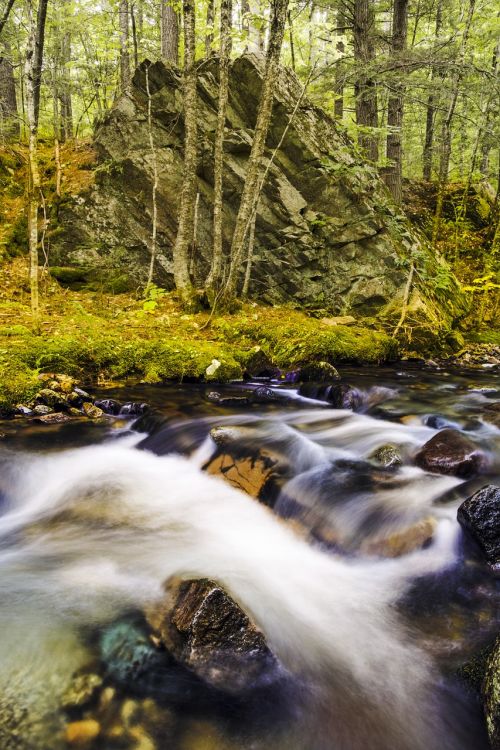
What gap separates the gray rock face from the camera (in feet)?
33.1

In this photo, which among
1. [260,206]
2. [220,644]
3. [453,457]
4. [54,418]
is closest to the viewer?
[220,644]

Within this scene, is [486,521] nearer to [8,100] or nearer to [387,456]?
[387,456]

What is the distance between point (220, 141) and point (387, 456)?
270 inches

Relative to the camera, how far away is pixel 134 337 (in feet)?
24.5

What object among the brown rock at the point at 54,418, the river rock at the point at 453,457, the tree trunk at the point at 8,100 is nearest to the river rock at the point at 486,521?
the river rock at the point at 453,457

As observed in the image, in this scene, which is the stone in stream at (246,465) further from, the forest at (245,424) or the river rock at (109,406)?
the river rock at (109,406)

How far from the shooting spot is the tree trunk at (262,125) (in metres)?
7.73

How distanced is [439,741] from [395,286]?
8756 millimetres

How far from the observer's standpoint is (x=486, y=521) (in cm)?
324

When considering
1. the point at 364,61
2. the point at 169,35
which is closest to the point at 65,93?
the point at 169,35

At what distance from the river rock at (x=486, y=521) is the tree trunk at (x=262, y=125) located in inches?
249

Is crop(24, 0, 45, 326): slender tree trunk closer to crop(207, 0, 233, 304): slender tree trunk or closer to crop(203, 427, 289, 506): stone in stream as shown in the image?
crop(207, 0, 233, 304): slender tree trunk

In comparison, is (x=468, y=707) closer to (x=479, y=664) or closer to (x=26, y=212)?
(x=479, y=664)

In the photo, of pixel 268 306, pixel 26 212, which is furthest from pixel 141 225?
pixel 268 306
